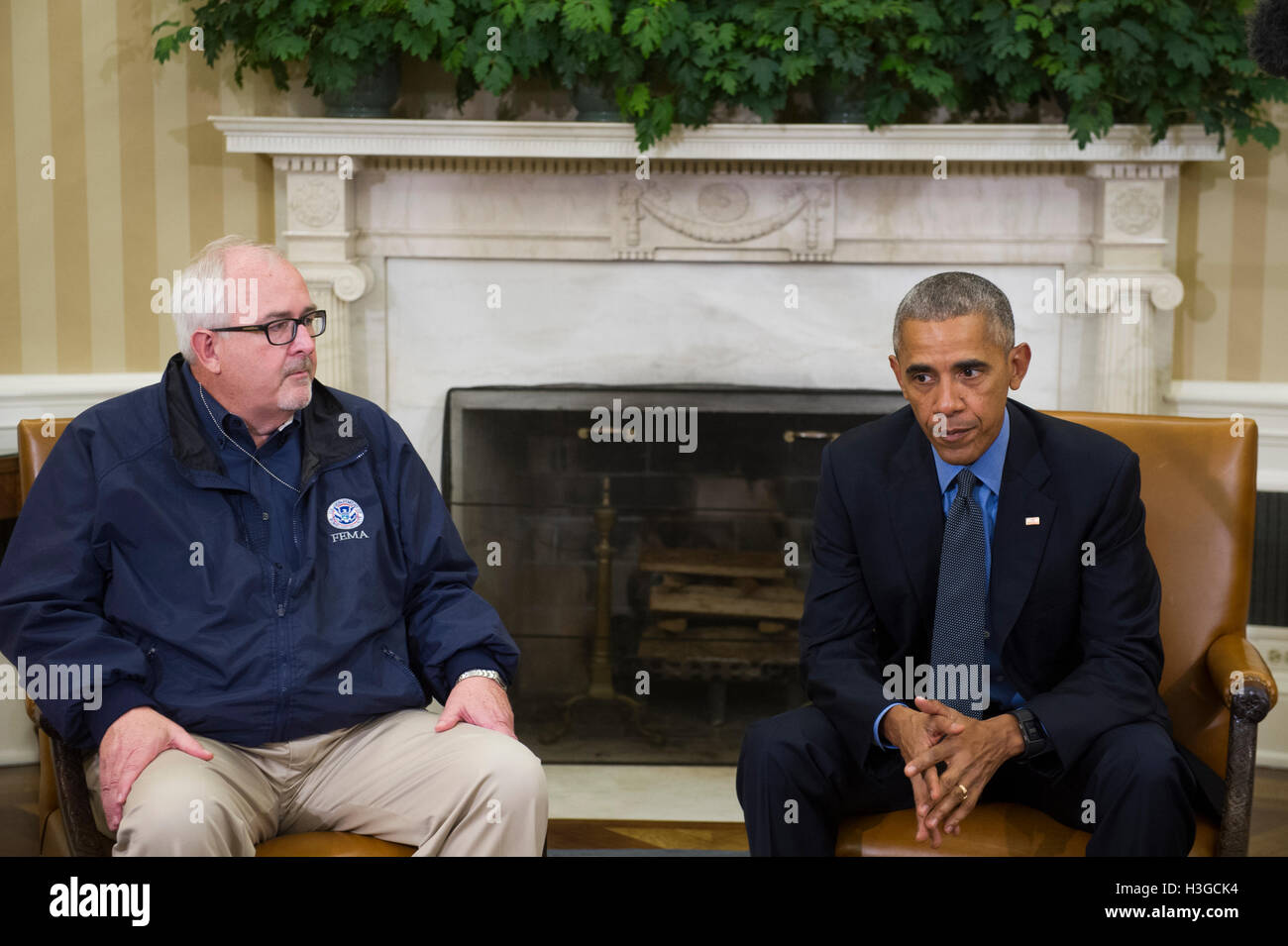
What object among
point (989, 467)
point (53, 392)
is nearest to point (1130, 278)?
point (989, 467)

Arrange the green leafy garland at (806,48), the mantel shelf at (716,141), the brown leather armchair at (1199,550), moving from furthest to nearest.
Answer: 1. the mantel shelf at (716,141)
2. the green leafy garland at (806,48)
3. the brown leather armchair at (1199,550)

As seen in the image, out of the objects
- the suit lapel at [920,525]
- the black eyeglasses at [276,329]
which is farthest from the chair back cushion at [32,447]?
the suit lapel at [920,525]

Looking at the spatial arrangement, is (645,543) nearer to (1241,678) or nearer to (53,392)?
(53,392)

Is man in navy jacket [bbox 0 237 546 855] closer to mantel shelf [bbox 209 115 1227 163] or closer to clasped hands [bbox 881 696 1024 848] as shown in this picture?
clasped hands [bbox 881 696 1024 848]

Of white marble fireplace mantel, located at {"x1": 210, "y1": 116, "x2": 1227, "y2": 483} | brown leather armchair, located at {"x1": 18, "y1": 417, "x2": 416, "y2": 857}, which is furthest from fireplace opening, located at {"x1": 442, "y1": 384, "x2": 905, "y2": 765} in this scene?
brown leather armchair, located at {"x1": 18, "y1": 417, "x2": 416, "y2": 857}

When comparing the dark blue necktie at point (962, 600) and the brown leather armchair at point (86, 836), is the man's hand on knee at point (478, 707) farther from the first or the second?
the dark blue necktie at point (962, 600)

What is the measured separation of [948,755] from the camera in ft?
5.74

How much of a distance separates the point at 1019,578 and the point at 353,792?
1.04 metres

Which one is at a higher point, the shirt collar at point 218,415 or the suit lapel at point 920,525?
the shirt collar at point 218,415

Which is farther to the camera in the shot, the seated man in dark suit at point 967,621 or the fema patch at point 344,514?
the fema patch at point 344,514

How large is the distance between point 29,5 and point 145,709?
251 cm

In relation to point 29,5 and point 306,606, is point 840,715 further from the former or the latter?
point 29,5

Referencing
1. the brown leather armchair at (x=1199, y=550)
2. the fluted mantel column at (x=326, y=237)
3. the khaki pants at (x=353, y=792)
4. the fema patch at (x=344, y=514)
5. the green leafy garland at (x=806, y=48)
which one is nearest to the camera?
the khaki pants at (x=353, y=792)

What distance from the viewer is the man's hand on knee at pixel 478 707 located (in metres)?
1.88
